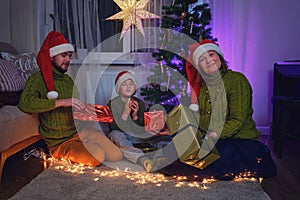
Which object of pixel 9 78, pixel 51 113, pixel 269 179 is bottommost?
pixel 269 179

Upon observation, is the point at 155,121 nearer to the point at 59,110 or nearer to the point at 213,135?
the point at 213,135

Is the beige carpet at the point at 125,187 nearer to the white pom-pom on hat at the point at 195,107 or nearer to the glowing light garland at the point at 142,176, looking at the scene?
the glowing light garland at the point at 142,176

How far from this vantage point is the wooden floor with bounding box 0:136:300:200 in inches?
79.5

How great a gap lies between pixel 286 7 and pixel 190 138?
221 cm

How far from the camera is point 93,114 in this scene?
2562 millimetres

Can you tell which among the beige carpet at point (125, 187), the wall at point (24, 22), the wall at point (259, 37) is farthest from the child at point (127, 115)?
the wall at point (24, 22)

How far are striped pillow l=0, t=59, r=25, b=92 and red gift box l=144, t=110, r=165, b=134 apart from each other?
0.94 meters

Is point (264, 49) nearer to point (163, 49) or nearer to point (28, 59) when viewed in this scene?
point (163, 49)

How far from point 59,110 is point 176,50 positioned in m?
1.11

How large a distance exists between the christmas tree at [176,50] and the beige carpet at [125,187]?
0.97m

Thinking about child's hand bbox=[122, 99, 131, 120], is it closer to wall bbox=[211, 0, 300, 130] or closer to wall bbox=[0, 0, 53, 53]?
wall bbox=[211, 0, 300, 130]

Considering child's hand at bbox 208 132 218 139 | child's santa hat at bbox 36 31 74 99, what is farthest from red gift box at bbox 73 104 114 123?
child's hand at bbox 208 132 218 139

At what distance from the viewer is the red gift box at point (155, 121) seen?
2676mm

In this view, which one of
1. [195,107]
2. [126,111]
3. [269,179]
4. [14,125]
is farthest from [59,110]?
[269,179]
